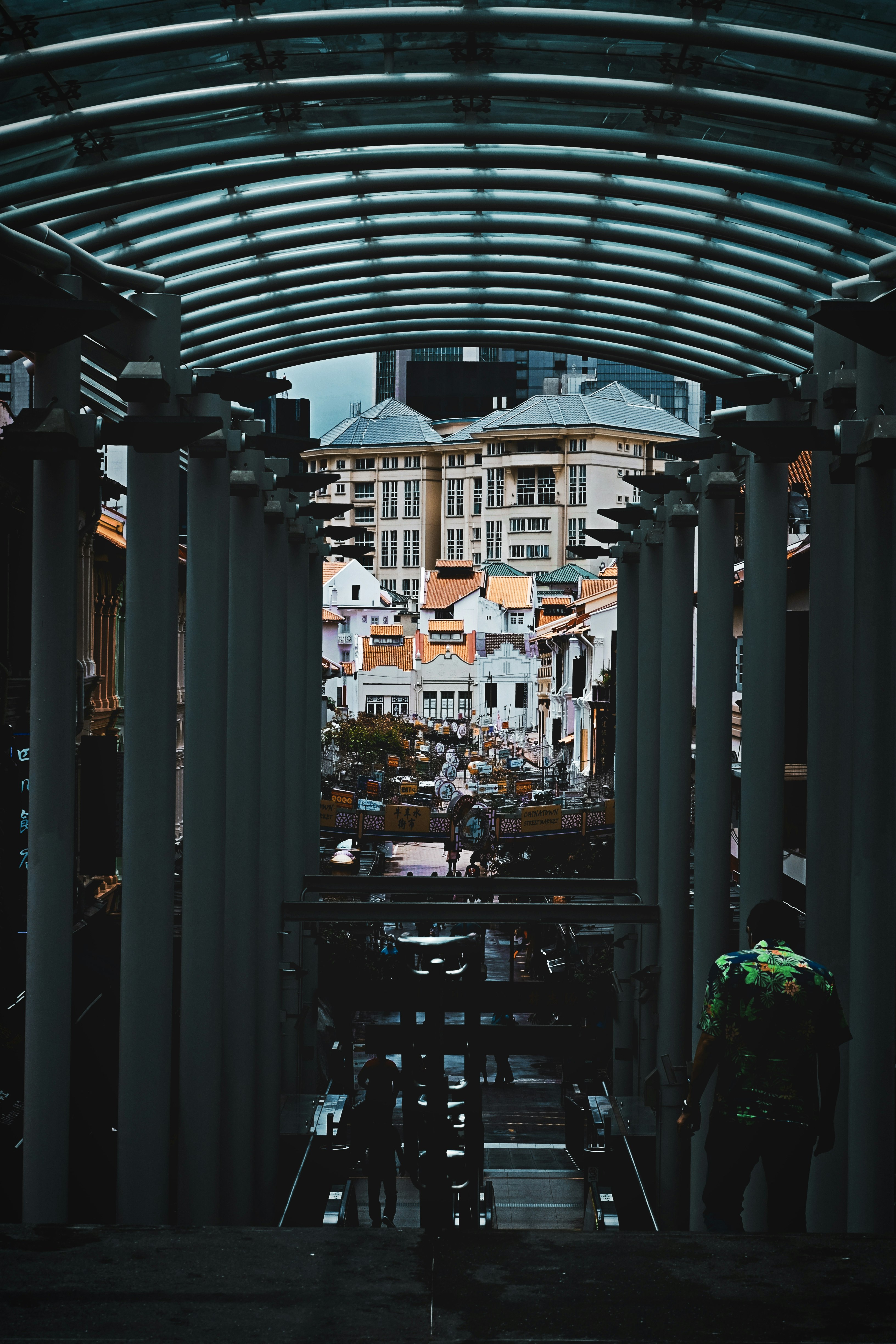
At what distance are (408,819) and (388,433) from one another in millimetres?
107407

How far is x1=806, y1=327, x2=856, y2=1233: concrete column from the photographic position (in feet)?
27.1

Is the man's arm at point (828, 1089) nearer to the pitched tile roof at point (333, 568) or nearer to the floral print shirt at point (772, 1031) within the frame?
the floral print shirt at point (772, 1031)

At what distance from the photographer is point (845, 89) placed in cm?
1007

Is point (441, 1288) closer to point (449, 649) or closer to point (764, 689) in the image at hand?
point (764, 689)

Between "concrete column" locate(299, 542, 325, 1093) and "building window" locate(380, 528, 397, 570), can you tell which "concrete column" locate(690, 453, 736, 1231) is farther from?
"building window" locate(380, 528, 397, 570)

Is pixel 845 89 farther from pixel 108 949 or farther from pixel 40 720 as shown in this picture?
pixel 108 949

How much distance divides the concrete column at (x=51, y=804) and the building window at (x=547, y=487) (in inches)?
4782

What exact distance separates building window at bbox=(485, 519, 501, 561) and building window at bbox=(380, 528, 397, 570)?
10969 mm

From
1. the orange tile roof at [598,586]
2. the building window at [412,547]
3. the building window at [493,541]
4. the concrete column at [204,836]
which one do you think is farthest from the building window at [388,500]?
the concrete column at [204,836]

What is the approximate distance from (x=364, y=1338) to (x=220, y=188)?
1030cm

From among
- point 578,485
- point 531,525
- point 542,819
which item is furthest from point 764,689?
point 531,525

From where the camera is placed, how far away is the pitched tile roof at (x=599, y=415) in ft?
404

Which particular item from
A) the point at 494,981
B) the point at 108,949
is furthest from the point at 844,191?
the point at 494,981

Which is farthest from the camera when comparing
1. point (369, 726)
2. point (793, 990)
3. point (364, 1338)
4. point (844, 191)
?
point (369, 726)
